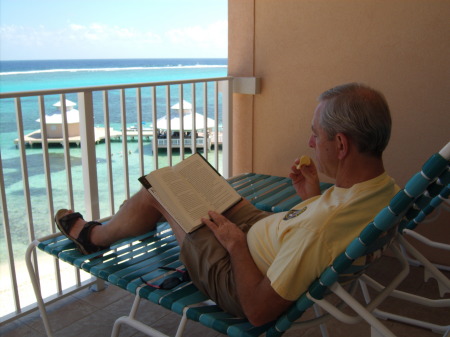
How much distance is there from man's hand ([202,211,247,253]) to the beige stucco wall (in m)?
1.78

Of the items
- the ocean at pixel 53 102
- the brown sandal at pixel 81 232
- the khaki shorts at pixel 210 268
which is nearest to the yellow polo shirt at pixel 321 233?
the khaki shorts at pixel 210 268

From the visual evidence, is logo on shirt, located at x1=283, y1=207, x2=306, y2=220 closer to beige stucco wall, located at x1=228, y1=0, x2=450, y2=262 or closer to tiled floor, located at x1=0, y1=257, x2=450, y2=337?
tiled floor, located at x1=0, y1=257, x2=450, y2=337

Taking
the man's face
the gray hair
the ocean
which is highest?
the gray hair

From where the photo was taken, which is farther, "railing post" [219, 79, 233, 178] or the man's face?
"railing post" [219, 79, 233, 178]

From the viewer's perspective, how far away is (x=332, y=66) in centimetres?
325

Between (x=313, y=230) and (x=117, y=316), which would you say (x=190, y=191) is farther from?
(x=117, y=316)

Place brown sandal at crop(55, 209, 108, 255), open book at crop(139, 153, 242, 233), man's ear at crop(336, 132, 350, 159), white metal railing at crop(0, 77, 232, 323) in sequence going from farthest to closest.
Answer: white metal railing at crop(0, 77, 232, 323)
brown sandal at crop(55, 209, 108, 255)
open book at crop(139, 153, 242, 233)
man's ear at crop(336, 132, 350, 159)

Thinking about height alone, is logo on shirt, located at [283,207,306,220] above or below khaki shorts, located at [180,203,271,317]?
above

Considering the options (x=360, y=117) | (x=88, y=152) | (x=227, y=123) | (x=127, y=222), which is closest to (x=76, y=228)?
(x=127, y=222)

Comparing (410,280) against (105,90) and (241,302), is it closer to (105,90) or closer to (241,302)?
(241,302)

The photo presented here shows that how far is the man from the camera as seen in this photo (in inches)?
52.7

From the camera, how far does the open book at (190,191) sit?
187cm

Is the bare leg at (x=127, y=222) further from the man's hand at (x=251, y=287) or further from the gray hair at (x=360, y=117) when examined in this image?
the gray hair at (x=360, y=117)

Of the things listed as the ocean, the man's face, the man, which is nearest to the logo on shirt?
the man
